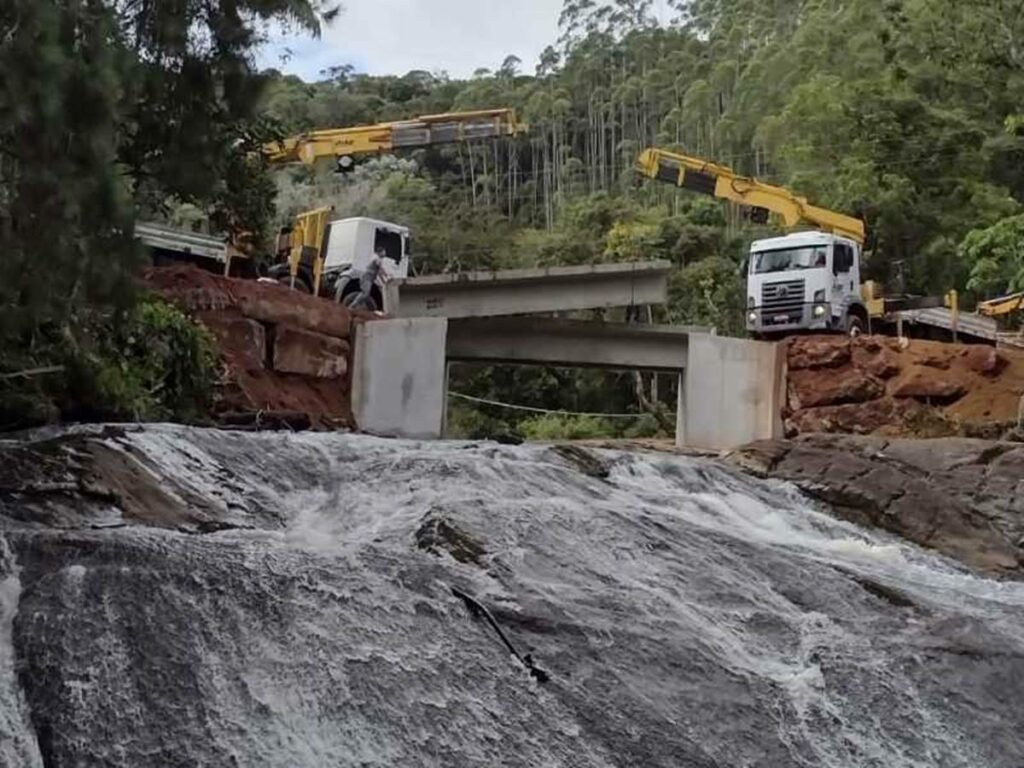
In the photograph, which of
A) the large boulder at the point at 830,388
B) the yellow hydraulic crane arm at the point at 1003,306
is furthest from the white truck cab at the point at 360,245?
the yellow hydraulic crane arm at the point at 1003,306

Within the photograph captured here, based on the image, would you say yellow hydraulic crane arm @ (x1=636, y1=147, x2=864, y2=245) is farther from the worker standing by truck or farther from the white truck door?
the worker standing by truck

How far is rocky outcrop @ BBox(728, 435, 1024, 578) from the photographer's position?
16703mm

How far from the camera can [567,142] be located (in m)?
79.6

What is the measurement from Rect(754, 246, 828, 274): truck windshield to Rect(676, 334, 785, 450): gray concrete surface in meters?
3.58

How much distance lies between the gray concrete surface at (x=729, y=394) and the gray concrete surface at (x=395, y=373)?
4.92 m

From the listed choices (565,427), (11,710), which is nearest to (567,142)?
(565,427)

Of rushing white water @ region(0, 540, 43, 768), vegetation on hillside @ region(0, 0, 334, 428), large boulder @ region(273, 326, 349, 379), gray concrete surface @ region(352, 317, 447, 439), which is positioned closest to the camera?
rushing white water @ region(0, 540, 43, 768)

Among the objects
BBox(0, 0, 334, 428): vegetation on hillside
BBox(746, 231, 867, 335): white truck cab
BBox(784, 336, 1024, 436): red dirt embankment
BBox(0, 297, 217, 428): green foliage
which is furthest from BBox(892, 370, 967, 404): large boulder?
BBox(0, 0, 334, 428): vegetation on hillside

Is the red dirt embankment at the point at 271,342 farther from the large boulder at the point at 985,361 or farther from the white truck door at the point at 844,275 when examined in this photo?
the large boulder at the point at 985,361

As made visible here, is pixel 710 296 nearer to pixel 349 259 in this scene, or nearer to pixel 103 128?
pixel 349 259

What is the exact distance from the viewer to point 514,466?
544 inches

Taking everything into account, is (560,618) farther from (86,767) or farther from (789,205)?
(789,205)

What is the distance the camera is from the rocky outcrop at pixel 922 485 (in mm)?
16703

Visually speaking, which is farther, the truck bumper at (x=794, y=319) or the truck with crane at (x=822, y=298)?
the truck with crane at (x=822, y=298)
